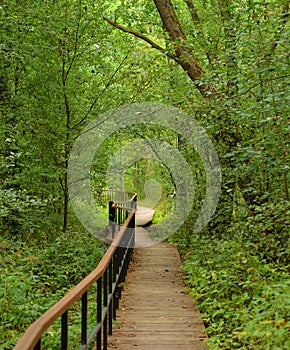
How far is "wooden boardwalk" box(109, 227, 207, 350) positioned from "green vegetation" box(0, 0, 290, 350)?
242mm

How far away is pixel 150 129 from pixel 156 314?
807 cm

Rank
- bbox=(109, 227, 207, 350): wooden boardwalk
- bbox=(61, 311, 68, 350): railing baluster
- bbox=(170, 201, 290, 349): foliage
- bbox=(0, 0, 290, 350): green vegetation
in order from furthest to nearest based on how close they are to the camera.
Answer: bbox=(0, 0, 290, 350): green vegetation < bbox=(109, 227, 207, 350): wooden boardwalk < bbox=(170, 201, 290, 349): foliage < bbox=(61, 311, 68, 350): railing baluster

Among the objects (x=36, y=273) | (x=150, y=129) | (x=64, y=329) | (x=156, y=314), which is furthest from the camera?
(x=150, y=129)

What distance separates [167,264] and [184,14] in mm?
7697

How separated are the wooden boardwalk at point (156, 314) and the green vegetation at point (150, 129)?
242mm

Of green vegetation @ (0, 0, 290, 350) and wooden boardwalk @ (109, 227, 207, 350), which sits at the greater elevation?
green vegetation @ (0, 0, 290, 350)

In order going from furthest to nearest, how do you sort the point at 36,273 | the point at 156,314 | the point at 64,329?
the point at 36,273 < the point at 156,314 < the point at 64,329

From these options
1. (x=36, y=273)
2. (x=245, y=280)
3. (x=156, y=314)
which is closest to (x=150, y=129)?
(x=36, y=273)

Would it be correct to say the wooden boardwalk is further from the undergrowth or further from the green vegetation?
the undergrowth

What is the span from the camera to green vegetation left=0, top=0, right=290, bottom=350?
588 centimetres

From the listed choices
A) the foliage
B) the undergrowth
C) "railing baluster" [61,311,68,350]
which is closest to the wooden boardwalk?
the foliage

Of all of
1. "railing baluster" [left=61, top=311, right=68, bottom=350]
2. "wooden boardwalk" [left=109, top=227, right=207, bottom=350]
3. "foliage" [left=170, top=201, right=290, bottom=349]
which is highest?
"railing baluster" [left=61, top=311, right=68, bottom=350]

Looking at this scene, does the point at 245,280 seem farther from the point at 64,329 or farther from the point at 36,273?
the point at 36,273

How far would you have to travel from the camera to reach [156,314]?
239 inches
